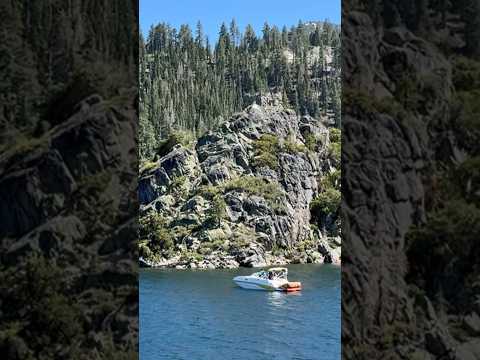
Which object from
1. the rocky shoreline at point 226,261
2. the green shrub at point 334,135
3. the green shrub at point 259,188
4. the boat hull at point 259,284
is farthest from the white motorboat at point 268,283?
the green shrub at point 334,135

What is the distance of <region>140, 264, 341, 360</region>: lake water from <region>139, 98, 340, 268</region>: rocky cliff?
920cm

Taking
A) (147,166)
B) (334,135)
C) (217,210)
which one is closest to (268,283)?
(217,210)

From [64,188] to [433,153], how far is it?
62.1 inches

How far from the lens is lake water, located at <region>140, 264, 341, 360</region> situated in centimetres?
2018

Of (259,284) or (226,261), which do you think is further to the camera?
(226,261)

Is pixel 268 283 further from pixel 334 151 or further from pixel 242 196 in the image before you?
pixel 334 151

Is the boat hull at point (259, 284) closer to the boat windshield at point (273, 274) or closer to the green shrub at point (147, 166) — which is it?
the boat windshield at point (273, 274)

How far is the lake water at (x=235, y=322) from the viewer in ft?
66.2

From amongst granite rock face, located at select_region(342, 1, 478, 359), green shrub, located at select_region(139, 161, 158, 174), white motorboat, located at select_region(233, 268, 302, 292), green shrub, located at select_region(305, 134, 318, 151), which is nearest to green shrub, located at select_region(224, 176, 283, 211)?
green shrub, located at select_region(305, 134, 318, 151)

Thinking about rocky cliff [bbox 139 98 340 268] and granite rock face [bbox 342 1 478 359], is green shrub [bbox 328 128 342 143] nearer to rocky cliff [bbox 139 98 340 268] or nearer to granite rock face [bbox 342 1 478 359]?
rocky cliff [bbox 139 98 340 268]

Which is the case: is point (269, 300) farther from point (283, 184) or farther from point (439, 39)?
point (439, 39)

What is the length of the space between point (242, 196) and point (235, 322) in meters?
19.9

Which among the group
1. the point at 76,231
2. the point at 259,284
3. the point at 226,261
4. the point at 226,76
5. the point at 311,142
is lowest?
the point at 259,284

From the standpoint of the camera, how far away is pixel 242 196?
4328cm
